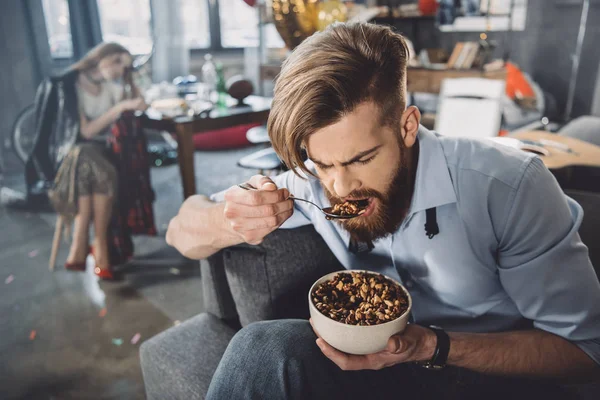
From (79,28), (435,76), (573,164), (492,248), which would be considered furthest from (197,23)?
(492,248)

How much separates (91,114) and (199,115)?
559 millimetres

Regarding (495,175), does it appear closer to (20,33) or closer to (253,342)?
(253,342)

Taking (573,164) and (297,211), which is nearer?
(297,211)

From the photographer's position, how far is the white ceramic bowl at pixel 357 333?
2.66 ft

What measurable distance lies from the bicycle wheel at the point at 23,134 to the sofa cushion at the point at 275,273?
249 cm

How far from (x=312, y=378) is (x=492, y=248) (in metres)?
0.47

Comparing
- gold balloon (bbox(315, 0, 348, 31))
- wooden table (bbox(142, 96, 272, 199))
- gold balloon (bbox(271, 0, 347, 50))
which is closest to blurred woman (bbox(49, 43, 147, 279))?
wooden table (bbox(142, 96, 272, 199))

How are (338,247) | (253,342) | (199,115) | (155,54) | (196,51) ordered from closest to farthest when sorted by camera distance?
(253,342), (338,247), (199,115), (155,54), (196,51)

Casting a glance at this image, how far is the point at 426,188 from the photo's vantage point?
105 cm

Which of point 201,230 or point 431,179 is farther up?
point 431,179

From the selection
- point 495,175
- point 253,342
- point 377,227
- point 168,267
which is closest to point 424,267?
point 377,227

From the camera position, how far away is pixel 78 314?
217cm

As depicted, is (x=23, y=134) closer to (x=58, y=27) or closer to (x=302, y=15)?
(x=58, y=27)

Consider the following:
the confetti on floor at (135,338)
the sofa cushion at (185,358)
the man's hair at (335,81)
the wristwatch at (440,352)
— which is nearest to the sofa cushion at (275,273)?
the sofa cushion at (185,358)
